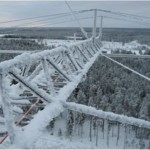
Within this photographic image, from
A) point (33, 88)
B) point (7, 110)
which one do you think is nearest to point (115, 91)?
point (33, 88)

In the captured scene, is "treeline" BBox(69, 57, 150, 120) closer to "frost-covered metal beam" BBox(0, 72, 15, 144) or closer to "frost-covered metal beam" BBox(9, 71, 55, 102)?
"frost-covered metal beam" BBox(9, 71, 55, 102)

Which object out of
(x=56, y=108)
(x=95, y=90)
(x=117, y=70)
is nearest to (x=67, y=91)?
(x=56, y=108)

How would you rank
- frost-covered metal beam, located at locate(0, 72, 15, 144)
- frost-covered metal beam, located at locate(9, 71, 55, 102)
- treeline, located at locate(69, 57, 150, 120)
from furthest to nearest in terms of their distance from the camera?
treeline, located at locate(69, 57, 150, 120)
frost-covered metal beam, located at locate(9, 71, 55, 102)
frost-covered metal beam, located at locate(0, 72, 15, 144)

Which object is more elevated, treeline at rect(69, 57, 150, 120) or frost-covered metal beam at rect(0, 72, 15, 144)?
frost-covered metal beam at rect(0, 72, 15, 144)

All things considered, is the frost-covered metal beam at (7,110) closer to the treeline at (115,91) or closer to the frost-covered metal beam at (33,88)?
the frost-covered metal beam at (33,88)

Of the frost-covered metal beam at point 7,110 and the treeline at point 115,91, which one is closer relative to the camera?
the frost-covered metal beam at point 7,110

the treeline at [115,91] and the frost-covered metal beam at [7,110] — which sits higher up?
the frost-covered metal beam at [7,110]

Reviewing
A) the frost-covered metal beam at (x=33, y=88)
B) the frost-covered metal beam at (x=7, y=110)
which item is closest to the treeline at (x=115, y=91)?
the frost-covered metal beam at (x=33, y=88)

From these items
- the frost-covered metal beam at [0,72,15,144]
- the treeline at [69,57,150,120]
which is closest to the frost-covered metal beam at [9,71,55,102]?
the frost-covered metal beam at [0,72,15,144]

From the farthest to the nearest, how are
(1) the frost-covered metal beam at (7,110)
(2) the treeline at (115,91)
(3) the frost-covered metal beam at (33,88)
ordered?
(2) the treeline at (115,91)
(3) the frost-covered metal beam at (33,88)
(1) the frost-covered metal beam at (7,110)

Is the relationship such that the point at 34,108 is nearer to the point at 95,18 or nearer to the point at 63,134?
the point at 95,18

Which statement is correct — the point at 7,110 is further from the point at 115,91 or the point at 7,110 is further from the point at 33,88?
the point at 115,91
